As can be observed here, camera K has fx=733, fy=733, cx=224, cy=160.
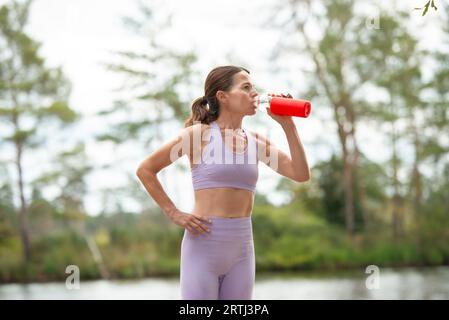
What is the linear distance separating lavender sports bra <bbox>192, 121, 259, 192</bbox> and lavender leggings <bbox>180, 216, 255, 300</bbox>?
13cm

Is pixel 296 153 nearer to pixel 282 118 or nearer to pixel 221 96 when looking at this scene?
pixel 282 118

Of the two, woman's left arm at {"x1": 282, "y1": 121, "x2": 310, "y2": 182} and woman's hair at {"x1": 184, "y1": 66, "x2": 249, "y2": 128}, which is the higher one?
woman's hair at {"x1": 184, "y1": 66, "x2": 249, "y2": 128}

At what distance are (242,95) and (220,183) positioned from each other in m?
0.34

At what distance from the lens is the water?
10195mm

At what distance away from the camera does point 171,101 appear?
17703 millimetres

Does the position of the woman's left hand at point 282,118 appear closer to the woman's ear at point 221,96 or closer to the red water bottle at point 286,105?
the red water bottle at point 286,105

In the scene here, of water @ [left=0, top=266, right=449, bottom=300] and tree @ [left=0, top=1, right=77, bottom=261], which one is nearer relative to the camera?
water @ [left=0, top=266, right=449, bottom=300]

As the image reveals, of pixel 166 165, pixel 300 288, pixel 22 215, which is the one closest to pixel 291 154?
pixel 166 165

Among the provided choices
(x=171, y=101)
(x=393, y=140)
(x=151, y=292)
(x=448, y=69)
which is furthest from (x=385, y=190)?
(x=151, y=292)

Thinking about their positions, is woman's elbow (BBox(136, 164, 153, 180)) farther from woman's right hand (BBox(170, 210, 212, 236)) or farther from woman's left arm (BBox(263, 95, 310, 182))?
woman's left arm (BBox(263, 95, 310, 182))

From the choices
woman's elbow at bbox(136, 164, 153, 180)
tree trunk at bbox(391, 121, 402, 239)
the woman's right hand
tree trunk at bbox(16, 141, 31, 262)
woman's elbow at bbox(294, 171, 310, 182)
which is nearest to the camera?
the woman's right hand

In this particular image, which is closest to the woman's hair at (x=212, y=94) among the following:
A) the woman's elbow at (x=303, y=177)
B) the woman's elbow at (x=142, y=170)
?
the woman's elbow at (x=142, y=170)

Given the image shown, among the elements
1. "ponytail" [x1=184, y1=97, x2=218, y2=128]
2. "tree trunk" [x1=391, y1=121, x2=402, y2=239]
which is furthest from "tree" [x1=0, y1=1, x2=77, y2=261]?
"ponytail" [x1=184, y1=97, x2=218, y2=128]
